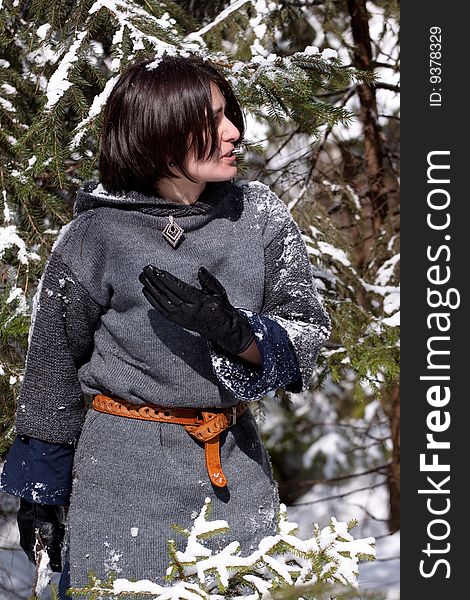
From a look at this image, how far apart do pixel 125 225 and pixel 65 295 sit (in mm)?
219

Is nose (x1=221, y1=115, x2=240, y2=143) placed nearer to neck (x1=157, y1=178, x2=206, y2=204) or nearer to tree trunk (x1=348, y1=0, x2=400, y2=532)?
neck (x1=157, y1=178, x2=206, y2=204)

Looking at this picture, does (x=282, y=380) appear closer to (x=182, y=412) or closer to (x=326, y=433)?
(x=182, y=412)

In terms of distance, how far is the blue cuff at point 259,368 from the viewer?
5.73 feet

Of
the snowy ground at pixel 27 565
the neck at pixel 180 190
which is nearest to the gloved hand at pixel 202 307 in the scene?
the neck at pixel 180 190

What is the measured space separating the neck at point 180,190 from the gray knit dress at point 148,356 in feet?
0.08

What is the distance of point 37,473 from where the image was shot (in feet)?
6.57

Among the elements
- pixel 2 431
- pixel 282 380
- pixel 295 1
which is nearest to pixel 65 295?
pixel 282 380

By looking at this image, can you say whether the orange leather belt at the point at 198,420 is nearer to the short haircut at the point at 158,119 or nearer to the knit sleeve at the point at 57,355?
the knit sleeve at the point at 57,355

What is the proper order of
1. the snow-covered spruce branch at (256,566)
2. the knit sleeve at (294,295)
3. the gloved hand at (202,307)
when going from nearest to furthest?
1. the snow-covered spruce branch at (256,566)
2. the gloved hand at (202,307)
3. the knit sleeve at (294,295)

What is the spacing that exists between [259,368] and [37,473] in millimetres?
639

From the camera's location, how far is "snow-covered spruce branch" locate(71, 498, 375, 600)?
1.53 metres

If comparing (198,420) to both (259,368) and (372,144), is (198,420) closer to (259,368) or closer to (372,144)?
(259,368)

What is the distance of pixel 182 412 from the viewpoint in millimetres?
1887

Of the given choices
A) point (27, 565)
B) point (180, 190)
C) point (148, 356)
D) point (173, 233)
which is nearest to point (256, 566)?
point (148, 356)
